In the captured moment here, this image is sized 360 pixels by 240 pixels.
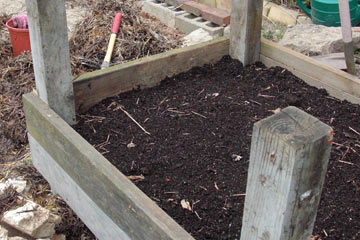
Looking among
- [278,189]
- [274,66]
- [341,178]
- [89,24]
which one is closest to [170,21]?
[89,24]

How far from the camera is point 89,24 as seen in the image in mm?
4719

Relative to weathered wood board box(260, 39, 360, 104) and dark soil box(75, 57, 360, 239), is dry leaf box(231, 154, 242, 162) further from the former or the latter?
weathered wood board box(260, 39, 360, 104)

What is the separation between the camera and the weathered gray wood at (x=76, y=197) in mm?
2174

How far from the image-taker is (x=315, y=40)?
13.6 ft

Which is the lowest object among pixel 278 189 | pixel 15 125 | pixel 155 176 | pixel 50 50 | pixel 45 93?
pixel 15 125

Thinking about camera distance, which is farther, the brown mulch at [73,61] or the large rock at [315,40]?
the large rock at [315,40]

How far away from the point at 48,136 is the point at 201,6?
3282 millimetres

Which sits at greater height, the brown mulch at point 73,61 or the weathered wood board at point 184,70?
the weathered wood board at point 184,70

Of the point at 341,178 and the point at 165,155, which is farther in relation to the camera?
the point at 165,155

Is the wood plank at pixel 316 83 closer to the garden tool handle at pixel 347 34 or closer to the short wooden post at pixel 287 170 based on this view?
the garden tool handle at pixel 347 34

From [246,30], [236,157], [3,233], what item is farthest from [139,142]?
[246,30]

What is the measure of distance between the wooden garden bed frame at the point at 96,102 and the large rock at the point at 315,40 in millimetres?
771

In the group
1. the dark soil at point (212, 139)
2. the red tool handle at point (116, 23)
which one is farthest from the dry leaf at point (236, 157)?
the red tool handle at point (116, 23)

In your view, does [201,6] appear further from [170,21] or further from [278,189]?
[278,189]
